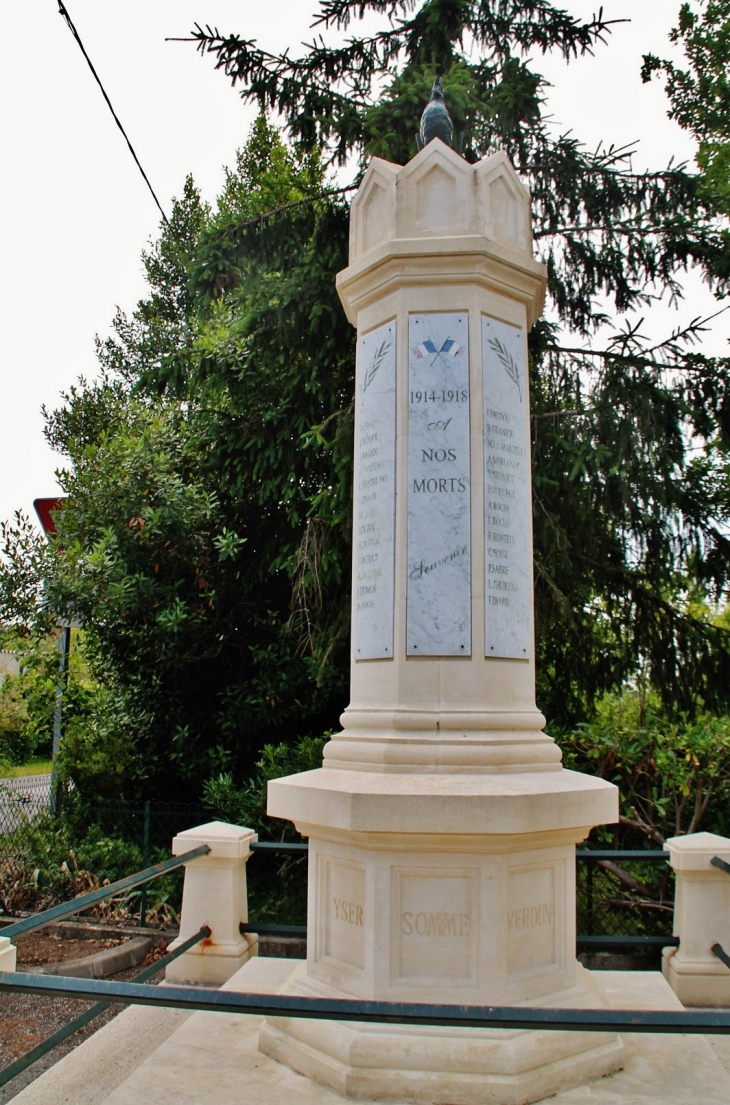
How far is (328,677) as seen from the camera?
7844mm

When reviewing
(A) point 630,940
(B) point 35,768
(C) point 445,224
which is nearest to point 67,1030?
(A) point 630,940

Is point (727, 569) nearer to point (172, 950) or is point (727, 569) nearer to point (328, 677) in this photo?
point (328, 677)

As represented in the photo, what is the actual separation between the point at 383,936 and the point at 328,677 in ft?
14.2

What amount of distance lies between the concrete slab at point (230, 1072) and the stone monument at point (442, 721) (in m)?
0.11

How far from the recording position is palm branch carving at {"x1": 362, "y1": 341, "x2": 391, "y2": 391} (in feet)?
14.6

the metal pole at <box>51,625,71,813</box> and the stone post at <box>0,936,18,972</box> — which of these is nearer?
the stone post at <box>0,936,18,972</box>

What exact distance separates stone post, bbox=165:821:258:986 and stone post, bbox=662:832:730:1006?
8.70 ft

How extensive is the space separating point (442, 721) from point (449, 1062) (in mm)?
1344

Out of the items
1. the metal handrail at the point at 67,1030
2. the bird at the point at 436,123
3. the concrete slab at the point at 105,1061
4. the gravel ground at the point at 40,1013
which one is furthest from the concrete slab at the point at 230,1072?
the bird at the point at 436,123

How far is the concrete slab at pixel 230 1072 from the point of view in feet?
11.0

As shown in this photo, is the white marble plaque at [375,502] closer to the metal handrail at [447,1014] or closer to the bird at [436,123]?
the bird at [436,123]

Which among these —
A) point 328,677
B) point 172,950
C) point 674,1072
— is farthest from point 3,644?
point 674,1072

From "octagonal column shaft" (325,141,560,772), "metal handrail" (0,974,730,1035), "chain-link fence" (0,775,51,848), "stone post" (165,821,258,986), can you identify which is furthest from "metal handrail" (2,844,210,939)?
"chain-link fence" (0,775,51,848)

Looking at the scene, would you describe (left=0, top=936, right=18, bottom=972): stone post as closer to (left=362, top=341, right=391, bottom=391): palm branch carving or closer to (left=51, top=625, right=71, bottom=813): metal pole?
(left=362, top=341, right=391, bottom=391): palm branch carving
